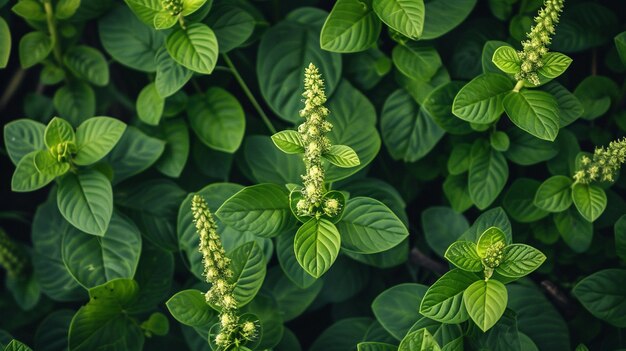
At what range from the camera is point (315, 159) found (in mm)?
1240

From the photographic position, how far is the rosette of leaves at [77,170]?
1479 millimetres

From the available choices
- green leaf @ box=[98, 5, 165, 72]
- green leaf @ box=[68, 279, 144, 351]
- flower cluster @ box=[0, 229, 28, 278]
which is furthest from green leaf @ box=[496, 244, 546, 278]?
flower cluster @ box=[0, 229, 28, 278]

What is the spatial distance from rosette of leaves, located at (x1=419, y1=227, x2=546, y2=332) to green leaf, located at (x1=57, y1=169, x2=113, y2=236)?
0.77m

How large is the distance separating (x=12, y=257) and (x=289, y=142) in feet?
3.08

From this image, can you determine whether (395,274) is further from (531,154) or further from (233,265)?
(233,265)

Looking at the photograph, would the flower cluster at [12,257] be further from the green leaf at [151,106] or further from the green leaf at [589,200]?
the green leaf at [589,200]

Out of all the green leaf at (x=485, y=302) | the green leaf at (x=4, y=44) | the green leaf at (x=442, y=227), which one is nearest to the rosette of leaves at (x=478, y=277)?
the green leaf at (x=485, y=302)

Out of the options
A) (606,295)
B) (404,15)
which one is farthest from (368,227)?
(606,295)

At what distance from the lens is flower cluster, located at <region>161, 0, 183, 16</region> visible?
146 centimetres

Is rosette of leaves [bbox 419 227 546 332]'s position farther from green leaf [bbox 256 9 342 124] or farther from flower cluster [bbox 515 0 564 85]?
green leaf [bbox 256 9 342 124]

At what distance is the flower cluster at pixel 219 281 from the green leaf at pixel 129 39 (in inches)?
24.7

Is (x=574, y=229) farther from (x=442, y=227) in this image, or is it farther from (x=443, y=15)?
(x=443, y=15)

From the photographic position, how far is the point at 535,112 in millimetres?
1381

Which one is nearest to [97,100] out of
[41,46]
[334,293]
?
[41,46]
